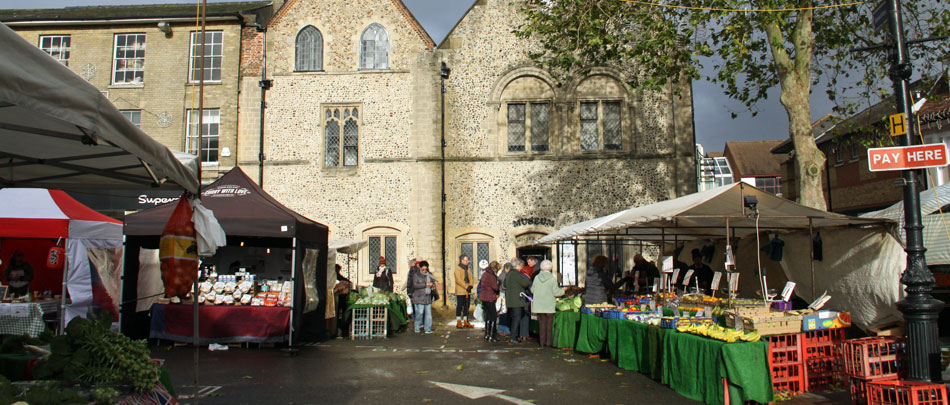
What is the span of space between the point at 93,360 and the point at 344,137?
15318mm

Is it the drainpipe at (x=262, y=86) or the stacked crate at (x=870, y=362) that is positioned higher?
the drainpipe at (x=262, y=86)

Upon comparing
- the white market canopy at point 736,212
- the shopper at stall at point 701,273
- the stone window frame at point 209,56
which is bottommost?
the shopper at stall at point 701,273

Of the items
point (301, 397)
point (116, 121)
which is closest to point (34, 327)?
point (301, 397)

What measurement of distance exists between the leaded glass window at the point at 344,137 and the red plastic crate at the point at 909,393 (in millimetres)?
15104

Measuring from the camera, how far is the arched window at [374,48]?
1891 centimetres

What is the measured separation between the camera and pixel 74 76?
10.4ft

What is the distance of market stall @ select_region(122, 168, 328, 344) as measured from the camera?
34.3ft

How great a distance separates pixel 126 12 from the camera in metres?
20.1

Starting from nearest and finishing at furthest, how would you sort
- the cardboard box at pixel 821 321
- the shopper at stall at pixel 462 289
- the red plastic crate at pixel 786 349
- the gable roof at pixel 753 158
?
the red plastic crate at pixel 786 349 → the cardboard box at pixel 821 321 → the shopper at stall at pixel 462 289 → the gable roof at pixel 753 158

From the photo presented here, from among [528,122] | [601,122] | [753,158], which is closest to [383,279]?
[528,122]

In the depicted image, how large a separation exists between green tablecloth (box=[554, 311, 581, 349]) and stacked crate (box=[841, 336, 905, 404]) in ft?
16.0

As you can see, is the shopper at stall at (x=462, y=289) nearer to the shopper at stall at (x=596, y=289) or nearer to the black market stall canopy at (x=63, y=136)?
the shopper at stall at (x=596, y=289)

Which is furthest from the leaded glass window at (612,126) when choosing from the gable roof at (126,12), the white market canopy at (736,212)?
the gable roof at (126,12)

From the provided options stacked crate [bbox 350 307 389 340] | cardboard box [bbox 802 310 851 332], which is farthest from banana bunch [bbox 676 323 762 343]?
stacked crate [bbox 350 307 389 340]
